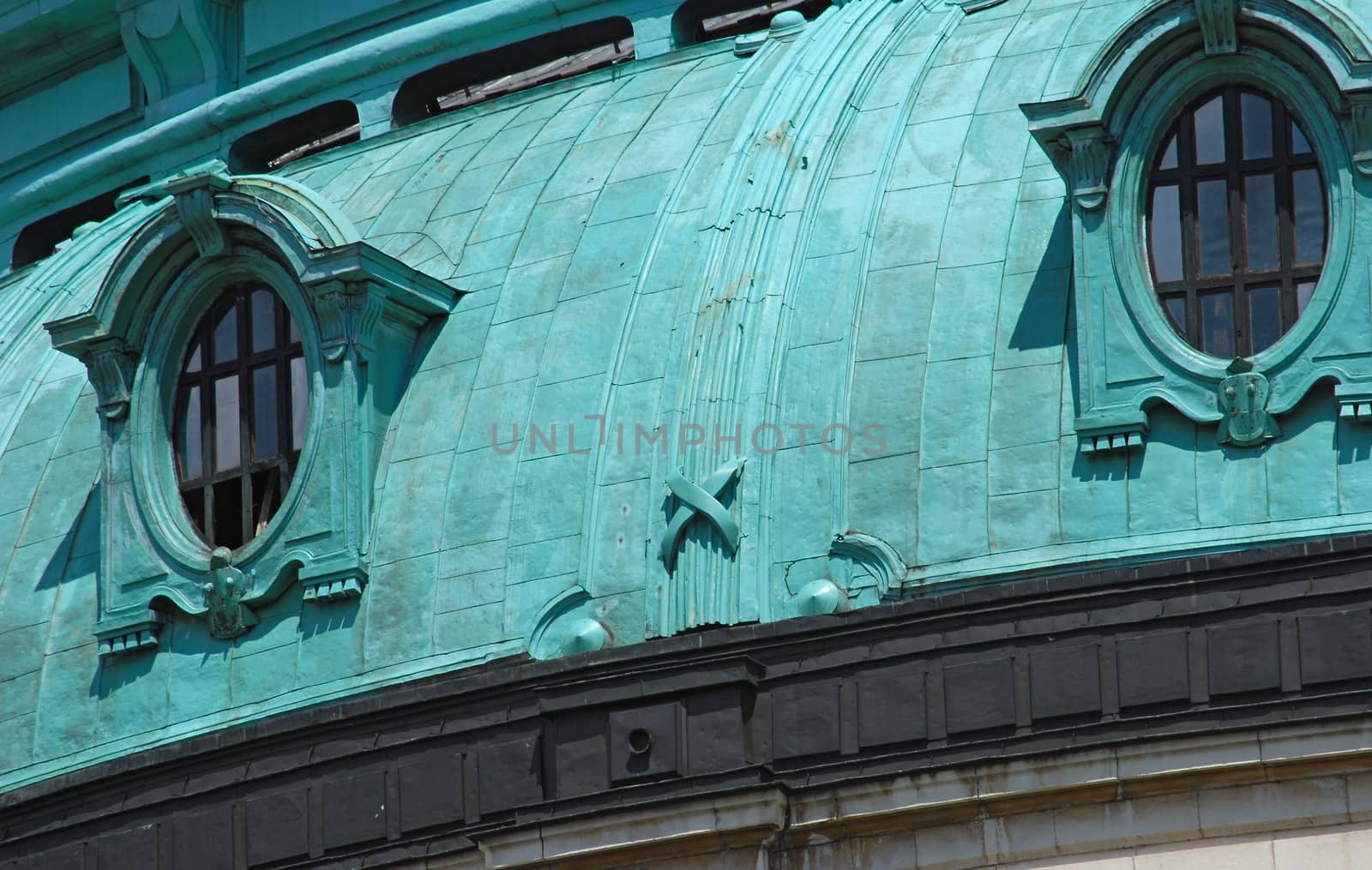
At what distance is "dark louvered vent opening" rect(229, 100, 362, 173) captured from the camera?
38531mm

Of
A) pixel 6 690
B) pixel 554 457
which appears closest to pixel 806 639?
pixel 554 457

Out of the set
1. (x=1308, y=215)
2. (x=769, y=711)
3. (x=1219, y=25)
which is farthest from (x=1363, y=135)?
(x=769, y=711)

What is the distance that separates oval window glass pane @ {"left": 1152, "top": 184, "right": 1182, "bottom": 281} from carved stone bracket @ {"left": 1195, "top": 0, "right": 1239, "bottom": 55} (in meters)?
1.25

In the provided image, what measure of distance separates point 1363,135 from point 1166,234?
74.9 inches

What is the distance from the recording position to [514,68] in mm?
37938

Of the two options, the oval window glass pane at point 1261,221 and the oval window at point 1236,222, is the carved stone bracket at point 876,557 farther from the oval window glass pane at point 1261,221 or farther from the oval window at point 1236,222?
the oval window glass pane at point 1261,221

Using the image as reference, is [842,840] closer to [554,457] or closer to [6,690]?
[554,457]

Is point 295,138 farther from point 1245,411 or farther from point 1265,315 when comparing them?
point 1245,411

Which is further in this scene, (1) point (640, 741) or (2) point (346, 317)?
(2) point (346, 317)

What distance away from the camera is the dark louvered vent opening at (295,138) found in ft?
126

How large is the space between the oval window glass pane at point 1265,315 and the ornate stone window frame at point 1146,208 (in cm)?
20

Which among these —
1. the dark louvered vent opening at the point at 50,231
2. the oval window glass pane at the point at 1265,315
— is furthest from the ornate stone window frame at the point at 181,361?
the oval window glass pane at the point at 1265,315

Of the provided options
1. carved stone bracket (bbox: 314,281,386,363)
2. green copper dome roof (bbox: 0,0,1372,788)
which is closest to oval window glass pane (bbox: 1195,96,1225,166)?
green copper dome roof (bbox: 0,0,1372,788)

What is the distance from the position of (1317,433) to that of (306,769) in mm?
8991
